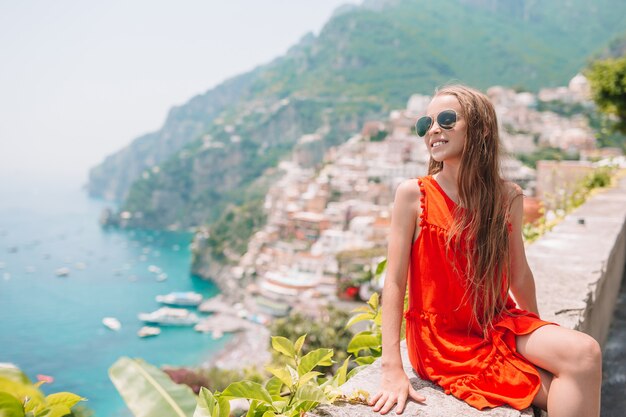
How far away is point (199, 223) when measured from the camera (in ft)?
250

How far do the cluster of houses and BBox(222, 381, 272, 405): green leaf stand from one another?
26741mm

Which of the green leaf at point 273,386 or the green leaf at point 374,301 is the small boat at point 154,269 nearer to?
the green leaf at point 374,301

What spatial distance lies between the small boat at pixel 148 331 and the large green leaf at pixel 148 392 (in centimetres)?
3756

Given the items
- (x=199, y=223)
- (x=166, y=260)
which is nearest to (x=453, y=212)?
(x=166, y=260)

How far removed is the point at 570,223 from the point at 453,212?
A: 2.19m

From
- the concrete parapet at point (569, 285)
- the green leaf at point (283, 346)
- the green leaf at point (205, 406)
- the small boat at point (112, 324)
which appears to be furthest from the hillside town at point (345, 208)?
the green leaf at point (205, 406)

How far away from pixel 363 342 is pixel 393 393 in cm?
37

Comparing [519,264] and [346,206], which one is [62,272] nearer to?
[346,206]

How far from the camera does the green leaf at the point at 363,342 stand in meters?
1.38

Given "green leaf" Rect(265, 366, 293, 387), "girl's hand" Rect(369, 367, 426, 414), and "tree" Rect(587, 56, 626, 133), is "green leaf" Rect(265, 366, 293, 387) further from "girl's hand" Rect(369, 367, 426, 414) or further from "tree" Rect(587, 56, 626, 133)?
"tree" Rect(587, 56, 626, 133)

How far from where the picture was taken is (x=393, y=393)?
1.03 meters

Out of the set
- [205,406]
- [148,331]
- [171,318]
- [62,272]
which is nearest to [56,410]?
[205,406]

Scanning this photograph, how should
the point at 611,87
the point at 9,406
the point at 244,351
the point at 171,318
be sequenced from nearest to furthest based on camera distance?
the point at 9,406 → the point at 611,87 → the point at 244,351 → the point at 171,318

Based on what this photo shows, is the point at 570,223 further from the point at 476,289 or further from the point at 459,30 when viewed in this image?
the point at 459,30
